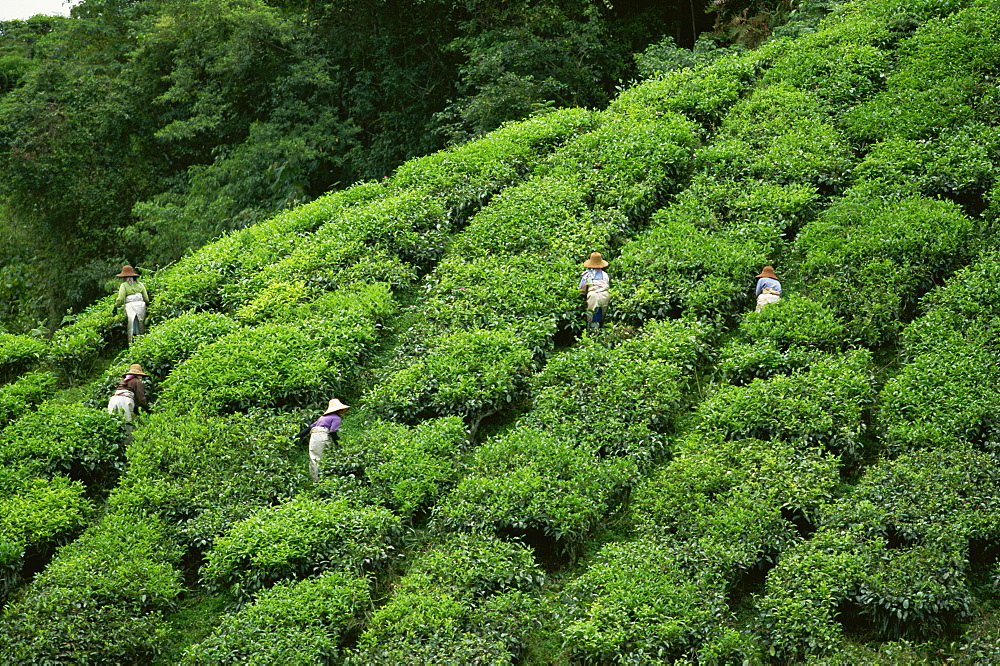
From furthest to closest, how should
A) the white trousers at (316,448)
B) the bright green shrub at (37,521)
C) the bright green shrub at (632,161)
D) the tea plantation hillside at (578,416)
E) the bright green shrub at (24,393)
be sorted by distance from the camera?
the bright green shrub at (632,161)
the bright green shrub at (24,393)
the white trousers at (316,448)
the bright green shrub at (37,521)
the tea plantation hillside at (578,416)

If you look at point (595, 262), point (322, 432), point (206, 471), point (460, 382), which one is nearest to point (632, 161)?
point (595, 262)

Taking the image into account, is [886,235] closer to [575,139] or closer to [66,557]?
[575,139]

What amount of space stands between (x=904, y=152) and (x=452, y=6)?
11721 millimetres

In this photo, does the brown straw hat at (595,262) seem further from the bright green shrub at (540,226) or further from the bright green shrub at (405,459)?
the bright green shrub at (405,459)

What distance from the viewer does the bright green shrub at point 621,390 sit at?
11102 millimetres

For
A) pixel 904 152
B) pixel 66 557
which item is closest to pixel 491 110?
pixel 904 152

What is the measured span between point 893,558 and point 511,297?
6.42 metres

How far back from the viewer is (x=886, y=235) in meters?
12.9

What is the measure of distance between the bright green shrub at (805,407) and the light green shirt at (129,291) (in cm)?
875

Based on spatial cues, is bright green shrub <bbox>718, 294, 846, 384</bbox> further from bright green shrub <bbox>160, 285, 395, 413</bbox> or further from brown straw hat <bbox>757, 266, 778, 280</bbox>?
bright green shrub <bbox>160, 285, 395, 413</bbox>

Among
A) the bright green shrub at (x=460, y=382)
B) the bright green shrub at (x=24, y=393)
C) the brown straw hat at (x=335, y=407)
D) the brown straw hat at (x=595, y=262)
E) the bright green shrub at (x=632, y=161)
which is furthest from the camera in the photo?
the bright green shrub at (x=632, y=161)

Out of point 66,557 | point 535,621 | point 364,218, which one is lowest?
point 535,621

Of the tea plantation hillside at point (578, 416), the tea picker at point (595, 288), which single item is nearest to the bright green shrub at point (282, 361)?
the tea plantation hillside at point (578, 416)

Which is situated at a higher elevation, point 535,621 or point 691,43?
point 691,43
